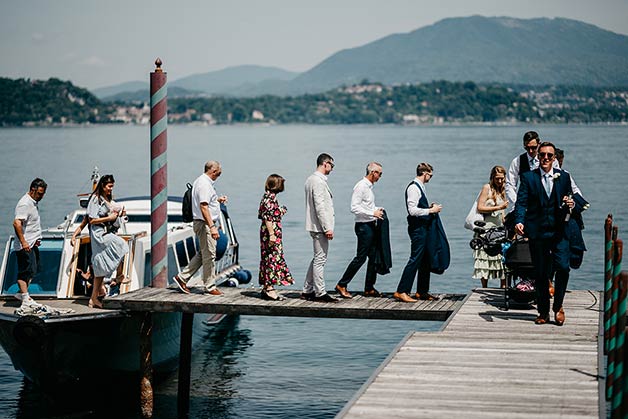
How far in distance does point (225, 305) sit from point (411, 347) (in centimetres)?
409

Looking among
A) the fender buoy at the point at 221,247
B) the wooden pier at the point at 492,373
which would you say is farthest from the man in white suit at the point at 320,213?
the fender buoy at the point at 221,247

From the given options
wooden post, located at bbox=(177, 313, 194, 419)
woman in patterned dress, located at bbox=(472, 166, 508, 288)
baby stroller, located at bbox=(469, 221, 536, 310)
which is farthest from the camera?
wooden post, located at bbox=(177, 313, 194, 419)

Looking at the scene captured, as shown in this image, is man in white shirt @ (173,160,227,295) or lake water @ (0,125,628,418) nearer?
man in white shirt @ (173,160,227,295)

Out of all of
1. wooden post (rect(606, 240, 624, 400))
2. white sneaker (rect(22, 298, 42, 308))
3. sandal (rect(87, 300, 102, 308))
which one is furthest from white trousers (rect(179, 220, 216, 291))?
wooden post (rect(606, 240, 624, 400))

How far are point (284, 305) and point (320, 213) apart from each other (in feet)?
4.67

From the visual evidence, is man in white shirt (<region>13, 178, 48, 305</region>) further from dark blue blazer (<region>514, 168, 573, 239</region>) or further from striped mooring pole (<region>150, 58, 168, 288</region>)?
dark blue blazer (<region>514, 168, 573, 239</region>)

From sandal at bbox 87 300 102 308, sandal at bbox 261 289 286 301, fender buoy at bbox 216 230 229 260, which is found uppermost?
fender buoy at bbox 216 230 229 260

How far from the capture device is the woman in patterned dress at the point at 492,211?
16.0m

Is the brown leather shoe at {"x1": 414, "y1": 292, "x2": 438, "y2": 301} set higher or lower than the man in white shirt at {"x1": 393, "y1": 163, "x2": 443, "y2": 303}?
lower

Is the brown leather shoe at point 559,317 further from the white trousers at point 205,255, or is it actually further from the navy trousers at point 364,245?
the white trousers at point 205,255

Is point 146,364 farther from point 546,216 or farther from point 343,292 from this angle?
point 546,216

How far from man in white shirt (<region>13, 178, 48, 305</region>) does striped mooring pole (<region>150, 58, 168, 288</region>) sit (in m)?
1.73

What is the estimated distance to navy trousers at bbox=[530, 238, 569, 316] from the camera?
12930 mm

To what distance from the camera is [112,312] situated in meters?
16.2
